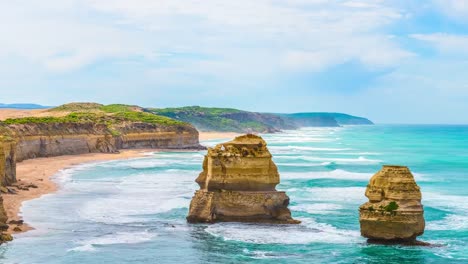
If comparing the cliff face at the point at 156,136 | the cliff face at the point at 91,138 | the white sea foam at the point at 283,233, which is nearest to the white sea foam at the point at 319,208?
the white sea foam at the point at 283,233

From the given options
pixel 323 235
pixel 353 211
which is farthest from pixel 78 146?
pixel 323 235

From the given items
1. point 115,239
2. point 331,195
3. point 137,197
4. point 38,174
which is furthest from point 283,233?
point 38,174

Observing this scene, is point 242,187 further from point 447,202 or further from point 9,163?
point 9,163

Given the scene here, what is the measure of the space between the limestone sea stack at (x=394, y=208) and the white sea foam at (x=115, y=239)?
856cm

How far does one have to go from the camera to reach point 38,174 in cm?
5447

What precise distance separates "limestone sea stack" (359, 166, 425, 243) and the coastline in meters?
14.0

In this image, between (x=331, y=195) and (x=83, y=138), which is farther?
(x=83, y=138)

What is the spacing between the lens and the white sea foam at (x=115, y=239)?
87.8 feet

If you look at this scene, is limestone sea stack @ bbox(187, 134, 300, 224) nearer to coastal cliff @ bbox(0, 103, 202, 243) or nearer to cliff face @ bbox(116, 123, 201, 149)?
coastal cliff @ bbox(0, 103, 202, 243)

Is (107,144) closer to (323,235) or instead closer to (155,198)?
(155,198)

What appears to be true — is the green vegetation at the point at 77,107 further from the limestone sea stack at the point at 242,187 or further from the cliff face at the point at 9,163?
the limestone sea stack at the point at 242,187

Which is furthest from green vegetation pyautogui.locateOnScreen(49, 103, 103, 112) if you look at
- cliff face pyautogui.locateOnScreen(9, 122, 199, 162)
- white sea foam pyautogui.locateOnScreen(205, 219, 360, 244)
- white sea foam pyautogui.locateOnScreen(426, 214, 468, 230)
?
white sea foam pyautogui.locateOnScreen(205, 219, 360, 244)

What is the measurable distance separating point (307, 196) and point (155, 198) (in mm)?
8724

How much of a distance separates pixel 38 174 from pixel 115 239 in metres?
28.1
